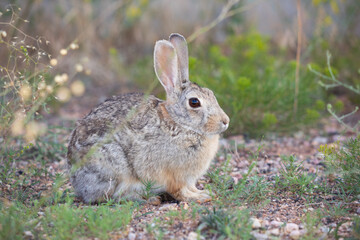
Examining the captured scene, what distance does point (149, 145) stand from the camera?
13.8ft

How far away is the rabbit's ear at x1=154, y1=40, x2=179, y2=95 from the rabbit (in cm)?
1

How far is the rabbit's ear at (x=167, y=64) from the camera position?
4375 mm

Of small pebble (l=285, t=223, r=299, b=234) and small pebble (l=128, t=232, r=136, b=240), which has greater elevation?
small pebble (l=285, t=223, r=299, b=234)

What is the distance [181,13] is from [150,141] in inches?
224

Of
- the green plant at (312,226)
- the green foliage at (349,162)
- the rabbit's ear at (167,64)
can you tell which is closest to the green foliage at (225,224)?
the green plant at (312,226)

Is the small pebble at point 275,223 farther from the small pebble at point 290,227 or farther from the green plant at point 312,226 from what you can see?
the green plant at point 312,226

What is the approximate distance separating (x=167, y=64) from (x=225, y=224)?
1917 millimetres

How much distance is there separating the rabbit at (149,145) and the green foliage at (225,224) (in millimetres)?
A: 882

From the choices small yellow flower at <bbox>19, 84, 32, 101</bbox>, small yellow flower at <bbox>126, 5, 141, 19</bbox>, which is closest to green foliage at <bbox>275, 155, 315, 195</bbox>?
small yellow flower at <bbox>19, 84, 32, 101</bbox>

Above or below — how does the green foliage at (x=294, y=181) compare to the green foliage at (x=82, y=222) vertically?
above

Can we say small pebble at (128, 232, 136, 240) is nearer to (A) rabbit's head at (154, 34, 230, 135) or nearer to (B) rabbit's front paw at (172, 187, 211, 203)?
(B) rabbit's front paw at (172, 187, 211, 203)

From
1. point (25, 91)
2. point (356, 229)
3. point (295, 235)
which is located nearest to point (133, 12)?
point (25, 91)

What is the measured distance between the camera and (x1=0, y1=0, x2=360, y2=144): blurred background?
5863 mm

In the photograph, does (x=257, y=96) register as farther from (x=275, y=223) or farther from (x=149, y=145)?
(x=275, y=223)
